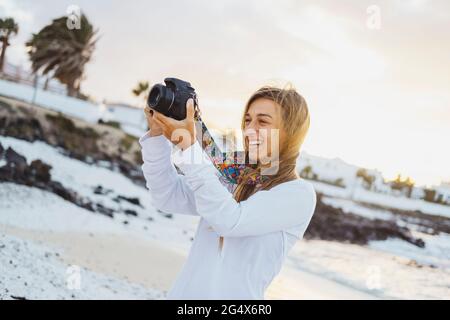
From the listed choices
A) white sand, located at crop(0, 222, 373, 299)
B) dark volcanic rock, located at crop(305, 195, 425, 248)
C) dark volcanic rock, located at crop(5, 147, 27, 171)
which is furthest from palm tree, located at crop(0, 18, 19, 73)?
dark volcanic rock, located at crop(305, 195, 425, 248)

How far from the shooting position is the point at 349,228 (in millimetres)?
21219

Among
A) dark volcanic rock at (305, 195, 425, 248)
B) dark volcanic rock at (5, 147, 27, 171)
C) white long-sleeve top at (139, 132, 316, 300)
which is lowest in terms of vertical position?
dark volcanic rock at (305, 195, 425, 248)

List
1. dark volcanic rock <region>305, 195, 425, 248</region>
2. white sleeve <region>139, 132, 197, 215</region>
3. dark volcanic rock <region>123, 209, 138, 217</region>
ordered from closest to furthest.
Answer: white sleeve <region>139, 132, 197, 215</region> < dark volcanic rock <region>123, 209, 138, 217</region> < dark volcanic rock <region>305, 195, 425, 248</region>

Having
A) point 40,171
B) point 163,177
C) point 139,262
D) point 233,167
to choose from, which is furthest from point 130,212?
point 233,167

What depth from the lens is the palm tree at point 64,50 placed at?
2334cm

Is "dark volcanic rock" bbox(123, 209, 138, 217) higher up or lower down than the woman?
lower down

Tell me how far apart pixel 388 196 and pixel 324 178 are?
34.1 feet

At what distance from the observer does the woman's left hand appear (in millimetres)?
1177

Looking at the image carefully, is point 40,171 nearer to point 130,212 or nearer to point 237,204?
point 130,212

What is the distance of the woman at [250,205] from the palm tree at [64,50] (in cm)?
2359

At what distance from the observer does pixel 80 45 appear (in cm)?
2500

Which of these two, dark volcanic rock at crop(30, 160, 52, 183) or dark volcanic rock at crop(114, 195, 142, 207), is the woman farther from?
dark volcanic rock at crop(114, 195, 142, 207)

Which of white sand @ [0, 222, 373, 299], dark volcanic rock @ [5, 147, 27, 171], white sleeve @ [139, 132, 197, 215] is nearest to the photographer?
white sleeve @ [139, 132, 197, 215]
